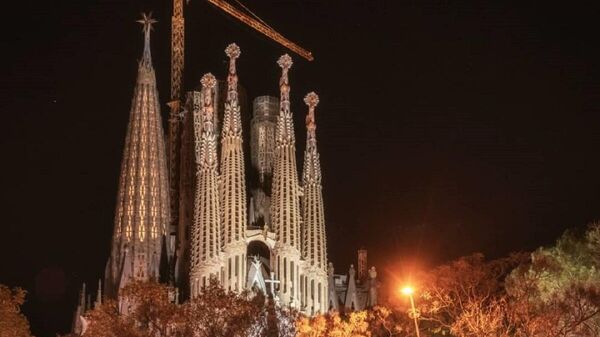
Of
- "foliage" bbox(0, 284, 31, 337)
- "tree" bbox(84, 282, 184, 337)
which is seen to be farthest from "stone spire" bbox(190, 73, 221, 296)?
"tree" bbox(84, 282, 184, 337)

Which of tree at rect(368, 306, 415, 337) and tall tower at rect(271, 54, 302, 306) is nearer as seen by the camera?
tree at rect(368, 306, 415, 337)

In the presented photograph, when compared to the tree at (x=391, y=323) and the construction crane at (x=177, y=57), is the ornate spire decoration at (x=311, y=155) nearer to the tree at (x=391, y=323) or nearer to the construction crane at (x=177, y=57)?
the tree at (x=391, y=323)

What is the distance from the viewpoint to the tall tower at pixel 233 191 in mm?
65562

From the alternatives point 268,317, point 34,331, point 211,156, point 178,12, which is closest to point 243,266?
point 211,156

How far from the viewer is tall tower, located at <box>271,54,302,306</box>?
67250mm

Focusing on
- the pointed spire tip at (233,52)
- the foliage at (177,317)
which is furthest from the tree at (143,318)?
the pointed spire tip at (233,52)

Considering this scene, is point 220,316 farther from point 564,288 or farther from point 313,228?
point 313,228

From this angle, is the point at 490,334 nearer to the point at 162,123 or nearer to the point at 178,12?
the point at 162,123

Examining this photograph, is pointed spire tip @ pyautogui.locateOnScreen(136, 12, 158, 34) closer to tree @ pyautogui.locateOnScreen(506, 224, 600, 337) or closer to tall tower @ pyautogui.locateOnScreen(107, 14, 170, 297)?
tall tower @ pyautogui.locateOnScreen(107, 14, 170, 297)

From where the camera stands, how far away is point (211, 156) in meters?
67.8

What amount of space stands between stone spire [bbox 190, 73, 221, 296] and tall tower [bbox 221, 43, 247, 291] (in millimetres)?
621

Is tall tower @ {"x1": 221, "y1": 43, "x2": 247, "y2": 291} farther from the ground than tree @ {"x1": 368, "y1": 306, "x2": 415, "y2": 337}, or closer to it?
farther from the ground

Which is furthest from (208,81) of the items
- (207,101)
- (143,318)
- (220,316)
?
(143,318)

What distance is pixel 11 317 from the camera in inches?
2197
